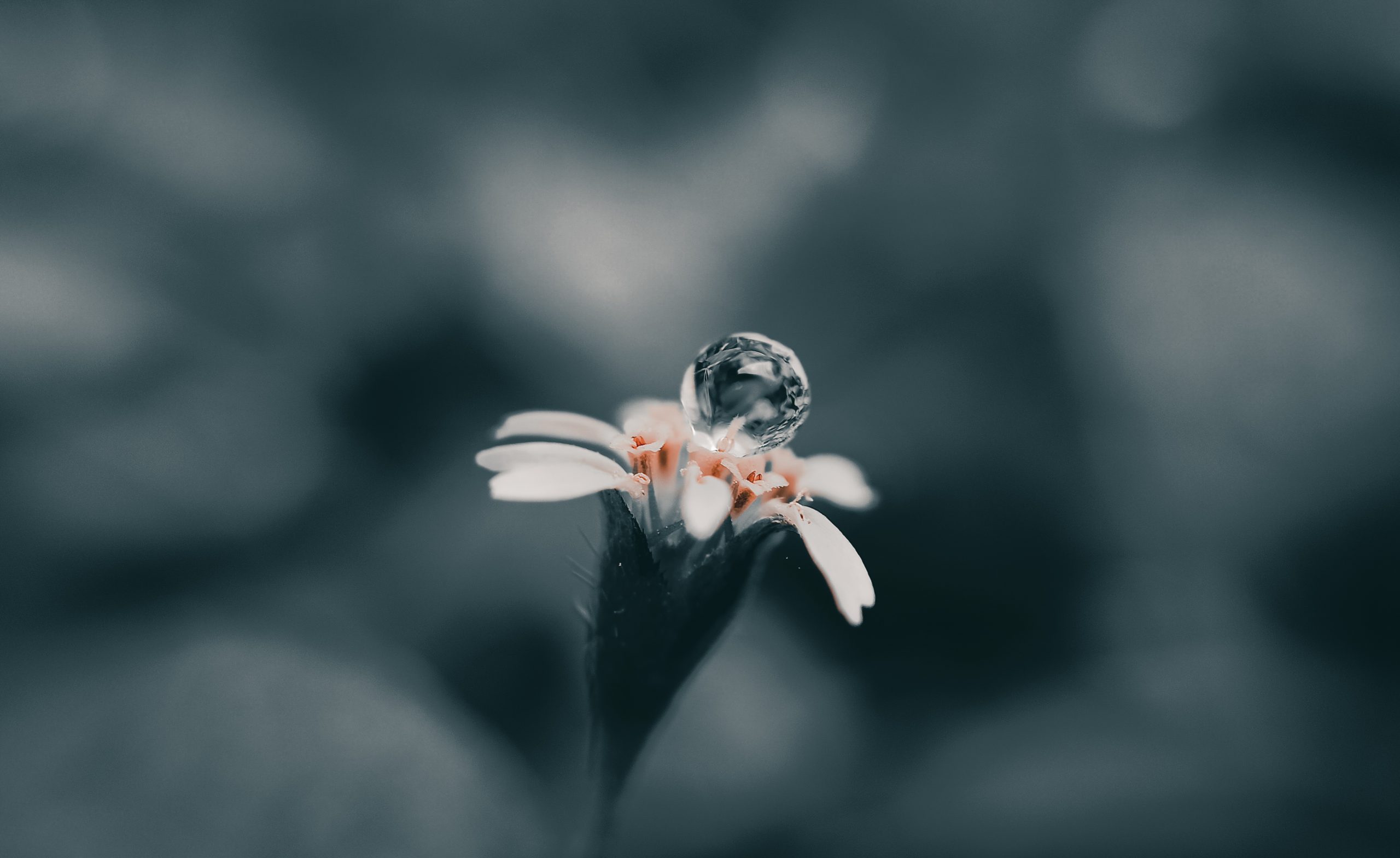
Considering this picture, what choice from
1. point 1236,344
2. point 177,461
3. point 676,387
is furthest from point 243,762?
point 1236,344

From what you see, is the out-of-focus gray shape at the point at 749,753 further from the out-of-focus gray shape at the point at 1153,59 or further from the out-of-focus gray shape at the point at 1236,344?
the out-of-focus gray shape at the point at 1153,59

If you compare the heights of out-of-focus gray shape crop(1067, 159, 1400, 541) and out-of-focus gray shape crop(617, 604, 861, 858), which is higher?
out-of-focus gray shape crop(1067, 159, 1400, 541)

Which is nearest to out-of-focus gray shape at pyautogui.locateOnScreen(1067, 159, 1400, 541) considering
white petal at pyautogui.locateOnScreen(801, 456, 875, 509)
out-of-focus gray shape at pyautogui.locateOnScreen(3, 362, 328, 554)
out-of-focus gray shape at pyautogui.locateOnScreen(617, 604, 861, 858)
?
out-of-focus gray shape at pyautogui.locateOnScreen(617, 604, 861, 858)

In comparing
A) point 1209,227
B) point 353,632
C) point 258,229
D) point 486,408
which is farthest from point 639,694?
point 1209,227

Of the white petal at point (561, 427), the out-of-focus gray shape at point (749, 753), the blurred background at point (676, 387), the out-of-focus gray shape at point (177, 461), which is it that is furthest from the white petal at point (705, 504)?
the out-of-focus gray shape at point (177, 461)

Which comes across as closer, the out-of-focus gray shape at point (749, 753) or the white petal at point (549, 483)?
the white petal at point (549, 483)

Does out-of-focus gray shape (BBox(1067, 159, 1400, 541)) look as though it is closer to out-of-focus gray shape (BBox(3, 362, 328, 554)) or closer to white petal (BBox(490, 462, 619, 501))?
white petal (BBox(490, 462, 619, 501))

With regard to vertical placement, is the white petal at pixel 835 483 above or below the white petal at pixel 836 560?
above
